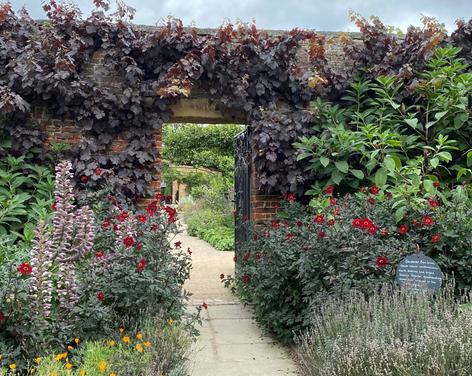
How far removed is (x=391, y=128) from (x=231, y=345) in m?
3.33

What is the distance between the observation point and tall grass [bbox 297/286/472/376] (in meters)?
2.59

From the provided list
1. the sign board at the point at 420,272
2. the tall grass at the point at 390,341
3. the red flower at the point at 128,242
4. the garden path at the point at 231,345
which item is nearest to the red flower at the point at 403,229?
the sign board at the point at 420,272

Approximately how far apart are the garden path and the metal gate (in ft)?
2.78

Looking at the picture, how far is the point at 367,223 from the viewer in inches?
149

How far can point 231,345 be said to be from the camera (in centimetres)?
429

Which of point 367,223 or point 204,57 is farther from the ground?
point 204,57

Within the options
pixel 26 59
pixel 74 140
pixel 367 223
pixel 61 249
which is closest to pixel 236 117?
pixel 74 140

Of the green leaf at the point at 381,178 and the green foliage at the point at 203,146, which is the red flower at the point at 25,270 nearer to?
the green leaf at the point at 381,178

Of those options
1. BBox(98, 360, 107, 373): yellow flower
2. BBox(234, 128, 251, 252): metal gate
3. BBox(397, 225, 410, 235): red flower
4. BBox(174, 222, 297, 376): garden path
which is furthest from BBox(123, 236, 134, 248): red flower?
BBox(234, 128, 251, 252): metal gate

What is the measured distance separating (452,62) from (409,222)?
3118mm

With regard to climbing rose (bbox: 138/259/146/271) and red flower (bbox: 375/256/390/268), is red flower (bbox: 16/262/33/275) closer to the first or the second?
climbing rose (bbox: 138/259/146/271)

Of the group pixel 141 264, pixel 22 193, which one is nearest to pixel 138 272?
pixel 141 264

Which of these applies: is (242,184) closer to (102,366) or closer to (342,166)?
(342,166)

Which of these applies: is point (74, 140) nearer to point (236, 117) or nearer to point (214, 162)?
point (236, 117)
